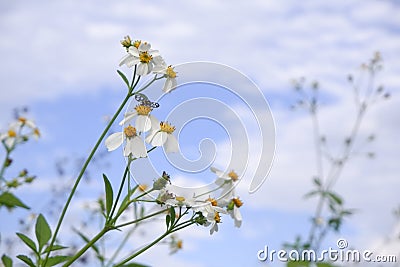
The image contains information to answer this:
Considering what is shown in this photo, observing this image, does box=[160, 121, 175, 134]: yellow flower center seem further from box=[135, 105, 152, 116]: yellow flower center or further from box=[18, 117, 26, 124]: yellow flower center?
box=[18, 117, 26, 124]: yellow flower center

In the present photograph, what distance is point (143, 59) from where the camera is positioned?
166cm

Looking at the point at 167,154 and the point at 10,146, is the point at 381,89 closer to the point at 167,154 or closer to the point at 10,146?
the point at 10,146

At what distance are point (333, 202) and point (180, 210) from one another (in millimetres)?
3061

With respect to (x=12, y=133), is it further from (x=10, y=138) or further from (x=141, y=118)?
(x=141, y=118)

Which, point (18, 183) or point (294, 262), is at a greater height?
point (18, 183)

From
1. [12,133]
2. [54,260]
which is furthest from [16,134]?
[54,260]

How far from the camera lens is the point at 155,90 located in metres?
1.70

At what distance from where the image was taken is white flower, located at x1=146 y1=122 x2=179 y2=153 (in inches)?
63.2

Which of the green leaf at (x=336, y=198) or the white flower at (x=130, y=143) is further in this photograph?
the green leaf at (x=336, y=198)

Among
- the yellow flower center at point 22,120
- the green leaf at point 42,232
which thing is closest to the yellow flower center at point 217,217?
the green leaf at point 42,232

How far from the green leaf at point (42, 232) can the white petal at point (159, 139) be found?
515 millimetres

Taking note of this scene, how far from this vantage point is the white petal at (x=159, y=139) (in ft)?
5.24

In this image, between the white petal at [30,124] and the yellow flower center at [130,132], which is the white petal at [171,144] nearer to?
the yellow flower center at [130,132]

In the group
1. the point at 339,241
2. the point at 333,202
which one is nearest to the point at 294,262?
the point at 339,241
